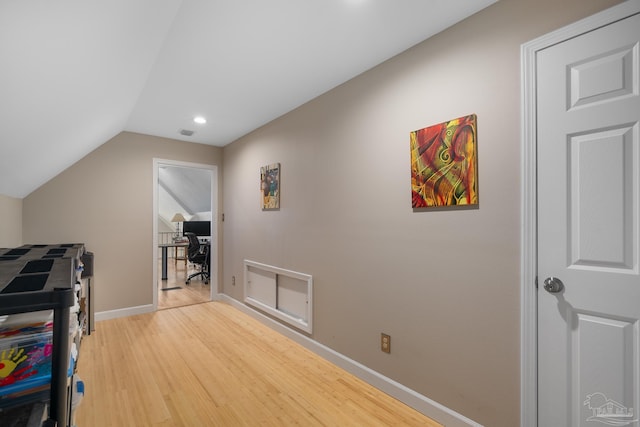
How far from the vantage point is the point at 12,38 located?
942 mm

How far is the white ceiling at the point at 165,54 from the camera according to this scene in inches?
45.1

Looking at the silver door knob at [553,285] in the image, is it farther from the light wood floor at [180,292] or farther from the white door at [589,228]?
the light wood floor at [180,292]

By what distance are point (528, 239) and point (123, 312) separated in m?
4.26

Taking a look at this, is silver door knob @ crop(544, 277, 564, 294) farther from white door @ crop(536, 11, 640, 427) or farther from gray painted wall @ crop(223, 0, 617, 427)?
gray painted wall @ crop(223, 0, 617, 427)

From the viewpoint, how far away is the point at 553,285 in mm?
1390

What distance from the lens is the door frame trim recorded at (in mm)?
1438

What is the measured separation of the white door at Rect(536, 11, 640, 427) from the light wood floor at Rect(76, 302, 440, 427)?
2.74 feet

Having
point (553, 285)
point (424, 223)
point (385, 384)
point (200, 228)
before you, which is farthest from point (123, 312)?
point (553, 285)

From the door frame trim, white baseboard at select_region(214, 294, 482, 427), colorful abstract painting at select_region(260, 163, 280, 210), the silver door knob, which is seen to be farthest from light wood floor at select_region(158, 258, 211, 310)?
the silver door knob

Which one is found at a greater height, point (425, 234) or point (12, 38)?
point (12, 38)

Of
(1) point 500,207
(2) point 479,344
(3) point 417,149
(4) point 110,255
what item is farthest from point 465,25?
(4) point 110,255

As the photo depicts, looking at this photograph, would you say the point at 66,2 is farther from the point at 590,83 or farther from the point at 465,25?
the point at 590,83

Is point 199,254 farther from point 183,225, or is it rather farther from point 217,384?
point 217,384

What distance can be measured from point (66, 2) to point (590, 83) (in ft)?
6.74
